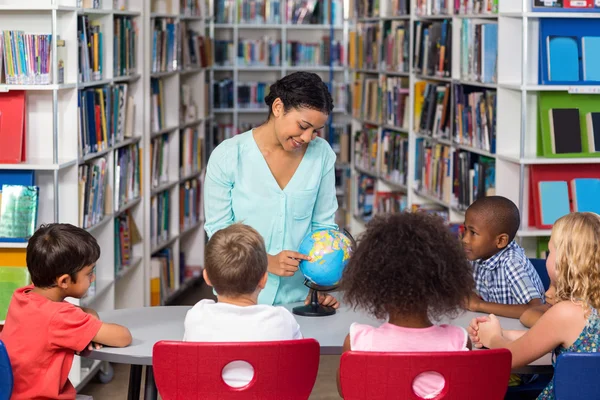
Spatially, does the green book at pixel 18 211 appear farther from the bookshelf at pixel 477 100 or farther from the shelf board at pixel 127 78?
the bookshelf at pixel 477 100

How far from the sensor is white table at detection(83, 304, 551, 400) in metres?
2.47

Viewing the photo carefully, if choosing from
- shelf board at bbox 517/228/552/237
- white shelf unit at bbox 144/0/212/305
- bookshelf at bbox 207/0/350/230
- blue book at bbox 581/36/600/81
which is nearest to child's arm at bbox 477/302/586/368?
shelf board at bbox 517/228/552/237

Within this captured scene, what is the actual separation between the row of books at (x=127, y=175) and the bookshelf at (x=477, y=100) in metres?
1.76

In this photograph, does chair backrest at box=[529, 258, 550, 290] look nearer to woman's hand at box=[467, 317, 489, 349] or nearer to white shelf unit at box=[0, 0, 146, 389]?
woman's hand at box=[467, 317, 489, 349]

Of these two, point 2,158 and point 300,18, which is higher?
point 300,18

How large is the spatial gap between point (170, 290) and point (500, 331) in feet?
→ 12.7

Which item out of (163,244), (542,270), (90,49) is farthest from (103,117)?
(542,270)

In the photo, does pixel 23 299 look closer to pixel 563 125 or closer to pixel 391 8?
pixel 563 125

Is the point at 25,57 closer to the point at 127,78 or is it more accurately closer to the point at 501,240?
the point at 127,78

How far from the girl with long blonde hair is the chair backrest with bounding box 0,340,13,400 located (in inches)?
50.9

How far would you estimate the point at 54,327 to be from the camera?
246cm

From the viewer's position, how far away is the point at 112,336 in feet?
8.14

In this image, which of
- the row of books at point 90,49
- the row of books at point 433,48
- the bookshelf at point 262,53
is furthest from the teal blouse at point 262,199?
the bookshelf at point 262,53

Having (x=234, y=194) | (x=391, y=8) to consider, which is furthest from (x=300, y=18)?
(x=234, y=194)
